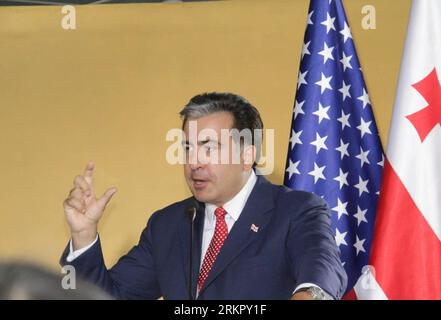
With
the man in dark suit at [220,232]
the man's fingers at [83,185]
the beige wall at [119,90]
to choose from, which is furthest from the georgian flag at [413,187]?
the beige wall at [119,90]

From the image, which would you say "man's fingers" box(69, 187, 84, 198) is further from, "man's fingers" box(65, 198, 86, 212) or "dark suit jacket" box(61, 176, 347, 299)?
"dark suit jacket" box(61, 176, 347, 299)

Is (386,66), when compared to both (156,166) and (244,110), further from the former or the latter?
(244,110)

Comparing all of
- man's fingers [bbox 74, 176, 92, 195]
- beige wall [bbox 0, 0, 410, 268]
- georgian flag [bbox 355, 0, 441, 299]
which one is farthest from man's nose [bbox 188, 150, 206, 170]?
beige wall [bbox 0, 0, 410, 268]

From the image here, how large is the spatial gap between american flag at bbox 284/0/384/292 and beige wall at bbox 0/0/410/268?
1.20 meters

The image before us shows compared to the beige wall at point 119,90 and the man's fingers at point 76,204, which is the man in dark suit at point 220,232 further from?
the beige wall at point 119,90

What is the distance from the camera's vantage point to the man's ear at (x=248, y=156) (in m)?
2.55

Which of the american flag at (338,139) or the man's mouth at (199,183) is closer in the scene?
the man's mouth at (199,183)

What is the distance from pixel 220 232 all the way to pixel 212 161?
228mm

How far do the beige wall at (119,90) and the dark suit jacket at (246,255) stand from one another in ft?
6.14

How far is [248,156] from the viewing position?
257 centimetres

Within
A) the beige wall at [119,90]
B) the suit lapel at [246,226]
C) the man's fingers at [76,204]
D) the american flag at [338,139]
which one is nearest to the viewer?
the man's fingers at [76,204]

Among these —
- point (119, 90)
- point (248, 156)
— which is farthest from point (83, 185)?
point (119, 90)

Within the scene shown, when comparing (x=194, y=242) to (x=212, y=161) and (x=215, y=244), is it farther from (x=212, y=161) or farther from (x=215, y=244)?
(x=212, y=161)
